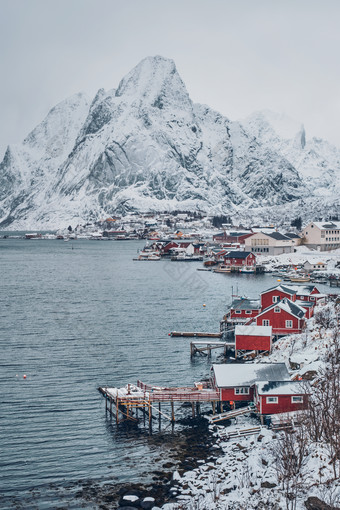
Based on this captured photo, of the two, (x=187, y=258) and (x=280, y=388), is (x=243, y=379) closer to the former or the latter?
(x=280, y=388)

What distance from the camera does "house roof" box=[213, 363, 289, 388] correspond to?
98.1 feet

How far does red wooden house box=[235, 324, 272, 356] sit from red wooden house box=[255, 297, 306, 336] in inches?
110

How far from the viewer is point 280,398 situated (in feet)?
92.1

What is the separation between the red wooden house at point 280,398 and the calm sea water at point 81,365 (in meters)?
5.43

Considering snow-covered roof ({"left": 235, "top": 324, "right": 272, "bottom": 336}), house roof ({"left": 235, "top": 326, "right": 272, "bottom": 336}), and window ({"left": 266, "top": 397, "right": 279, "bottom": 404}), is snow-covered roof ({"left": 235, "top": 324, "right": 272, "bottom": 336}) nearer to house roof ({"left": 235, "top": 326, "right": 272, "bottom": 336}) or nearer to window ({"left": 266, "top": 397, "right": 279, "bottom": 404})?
house roof ({"left": 235, "top": 326, "right": 272, "bottom": 336})

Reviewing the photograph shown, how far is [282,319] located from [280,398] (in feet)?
50.2

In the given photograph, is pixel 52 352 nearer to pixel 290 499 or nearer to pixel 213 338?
pixel 213 338

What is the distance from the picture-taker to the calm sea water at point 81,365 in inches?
948

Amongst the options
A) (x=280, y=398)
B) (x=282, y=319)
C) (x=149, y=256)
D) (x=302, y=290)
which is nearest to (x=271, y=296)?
(x=302, y=290)

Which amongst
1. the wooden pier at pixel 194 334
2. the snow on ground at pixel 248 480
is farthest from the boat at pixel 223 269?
the snow on ground at pixel 248 480

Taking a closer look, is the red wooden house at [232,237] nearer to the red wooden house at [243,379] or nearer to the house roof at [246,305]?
the house roof at [246,305]

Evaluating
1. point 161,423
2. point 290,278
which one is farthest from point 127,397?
point 290,278

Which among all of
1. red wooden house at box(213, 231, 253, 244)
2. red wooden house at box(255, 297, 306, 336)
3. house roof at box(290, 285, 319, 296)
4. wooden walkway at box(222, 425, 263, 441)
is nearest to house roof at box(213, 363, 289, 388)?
wooden walkway at box(222, 425, 263, 441)

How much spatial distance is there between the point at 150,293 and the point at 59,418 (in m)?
44.8
